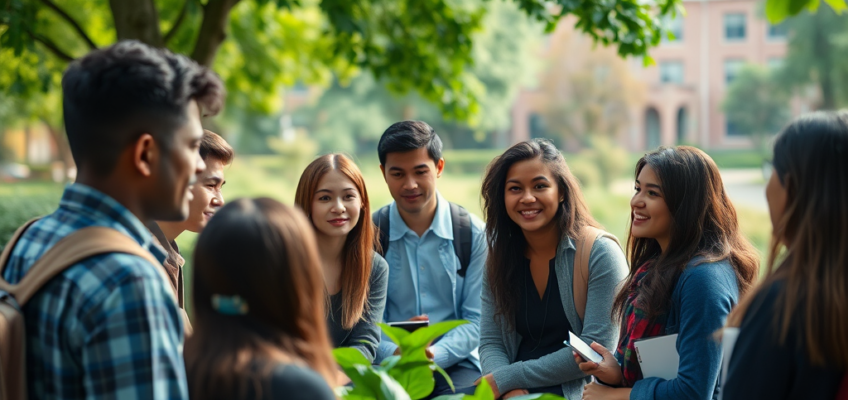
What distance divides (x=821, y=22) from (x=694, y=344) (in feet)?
103

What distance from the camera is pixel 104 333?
1.51 m

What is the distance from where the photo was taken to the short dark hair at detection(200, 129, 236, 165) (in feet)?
11.4

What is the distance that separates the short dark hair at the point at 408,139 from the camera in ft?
13.6

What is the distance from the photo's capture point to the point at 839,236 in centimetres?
182

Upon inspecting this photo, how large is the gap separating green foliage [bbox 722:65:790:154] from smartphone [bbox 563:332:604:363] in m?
40.0

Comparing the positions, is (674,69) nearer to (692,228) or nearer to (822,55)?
(822,55)

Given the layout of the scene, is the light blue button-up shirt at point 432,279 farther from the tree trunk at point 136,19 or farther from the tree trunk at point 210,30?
the tree trunk at point 210,30

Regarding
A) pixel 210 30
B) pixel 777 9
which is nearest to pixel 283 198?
pixel 210 30

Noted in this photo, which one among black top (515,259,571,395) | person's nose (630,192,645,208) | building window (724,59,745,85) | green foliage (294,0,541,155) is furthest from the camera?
building window (724,59,745,85)

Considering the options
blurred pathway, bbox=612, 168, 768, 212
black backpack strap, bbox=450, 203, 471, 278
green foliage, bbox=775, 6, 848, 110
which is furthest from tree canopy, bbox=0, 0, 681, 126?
green foliage, bbox=775, 6, 848, 110

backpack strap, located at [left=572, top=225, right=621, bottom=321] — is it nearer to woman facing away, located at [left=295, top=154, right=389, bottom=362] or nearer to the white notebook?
the white notebook

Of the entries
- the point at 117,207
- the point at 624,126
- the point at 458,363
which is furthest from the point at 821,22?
the point at 117,207

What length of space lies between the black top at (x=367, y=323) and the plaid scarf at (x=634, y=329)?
121cm

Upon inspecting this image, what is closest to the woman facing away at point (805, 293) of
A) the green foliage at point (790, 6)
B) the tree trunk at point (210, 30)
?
the green foliage at point (790, 6)
